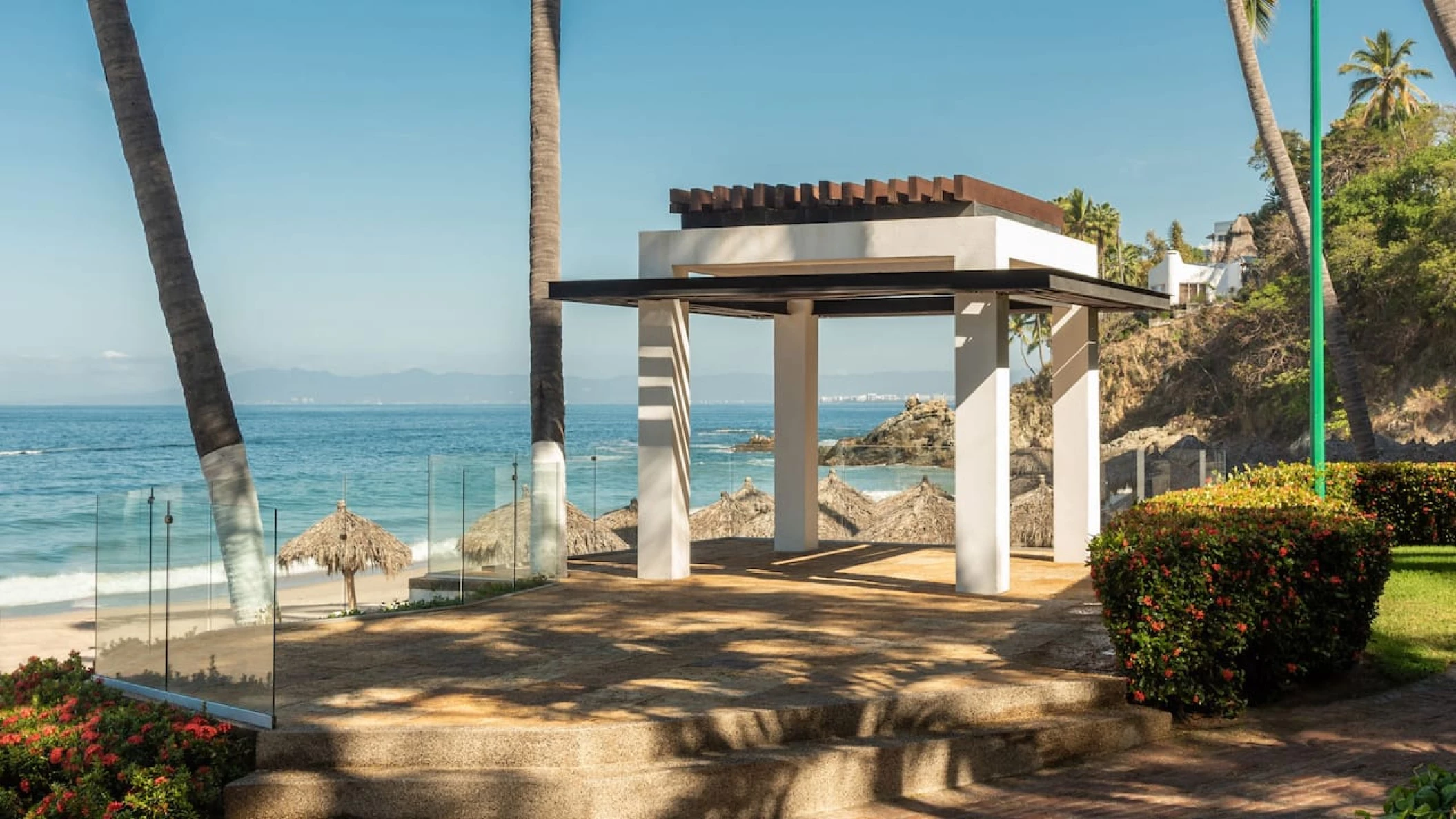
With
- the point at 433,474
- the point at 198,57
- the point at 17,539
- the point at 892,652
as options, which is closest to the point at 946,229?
the point at 892,652

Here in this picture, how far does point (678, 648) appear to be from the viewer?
10.6 meters

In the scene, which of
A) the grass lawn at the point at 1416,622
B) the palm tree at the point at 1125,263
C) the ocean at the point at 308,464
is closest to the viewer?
the grass lawn at the point at 1416,622

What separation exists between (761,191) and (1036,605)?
5.27m

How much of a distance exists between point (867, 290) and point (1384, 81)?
4838 cm

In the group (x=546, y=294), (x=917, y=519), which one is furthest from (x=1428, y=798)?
(x=917, y=519)

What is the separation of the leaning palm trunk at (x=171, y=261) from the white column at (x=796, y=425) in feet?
23.6

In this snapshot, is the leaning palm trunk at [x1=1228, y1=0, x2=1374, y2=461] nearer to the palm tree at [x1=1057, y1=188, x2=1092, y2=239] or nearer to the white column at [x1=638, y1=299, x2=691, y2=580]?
the white column at [x1=638, y1=299, x2=691, y2=580]

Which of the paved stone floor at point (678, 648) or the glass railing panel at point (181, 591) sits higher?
the glass railing panel at point (181, 591)

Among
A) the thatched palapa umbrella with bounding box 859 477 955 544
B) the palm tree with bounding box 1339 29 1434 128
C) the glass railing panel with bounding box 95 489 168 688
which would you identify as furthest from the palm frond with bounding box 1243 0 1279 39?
the palm tree with bounding box 1339 29 1434 128

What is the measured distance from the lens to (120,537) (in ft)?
32.7

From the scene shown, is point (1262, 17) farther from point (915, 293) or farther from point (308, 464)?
point (308, 464)

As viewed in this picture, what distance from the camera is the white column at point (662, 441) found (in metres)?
14.7

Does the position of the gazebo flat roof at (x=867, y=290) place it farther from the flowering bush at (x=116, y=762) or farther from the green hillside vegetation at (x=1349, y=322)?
the green hillside vegetation at (x=1349, y=322)

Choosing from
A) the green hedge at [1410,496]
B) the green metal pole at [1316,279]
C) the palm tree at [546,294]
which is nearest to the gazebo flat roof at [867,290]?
the palm tree at [546,294]
